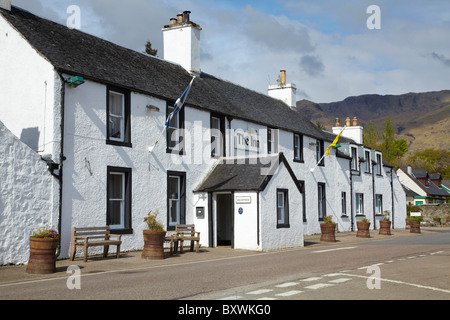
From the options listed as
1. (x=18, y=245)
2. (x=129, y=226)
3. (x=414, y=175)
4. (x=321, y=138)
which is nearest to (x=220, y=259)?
(x=129, y=226)

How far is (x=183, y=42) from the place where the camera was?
83.5 feet

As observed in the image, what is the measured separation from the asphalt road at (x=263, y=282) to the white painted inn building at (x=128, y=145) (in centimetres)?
374

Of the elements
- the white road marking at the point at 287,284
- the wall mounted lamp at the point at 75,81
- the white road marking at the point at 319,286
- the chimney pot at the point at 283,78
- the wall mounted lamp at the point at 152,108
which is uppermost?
the chimney pot at the point at 283,78

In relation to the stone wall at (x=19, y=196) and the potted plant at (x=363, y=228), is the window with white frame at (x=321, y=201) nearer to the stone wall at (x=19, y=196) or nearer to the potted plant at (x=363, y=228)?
the potted plant at (x=363, y=228)

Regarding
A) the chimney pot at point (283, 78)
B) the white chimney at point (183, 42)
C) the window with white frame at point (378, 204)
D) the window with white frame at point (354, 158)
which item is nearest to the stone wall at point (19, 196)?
the white chimney at point (183, 42)

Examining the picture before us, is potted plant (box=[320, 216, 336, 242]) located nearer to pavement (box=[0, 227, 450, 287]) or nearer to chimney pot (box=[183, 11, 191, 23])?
pavement (box=[0, 227, 450, 287])

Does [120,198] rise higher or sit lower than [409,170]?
lower

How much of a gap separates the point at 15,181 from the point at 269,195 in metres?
9.66

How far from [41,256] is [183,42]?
15407mm

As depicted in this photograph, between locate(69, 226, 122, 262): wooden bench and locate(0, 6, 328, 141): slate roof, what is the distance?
16.4 feet

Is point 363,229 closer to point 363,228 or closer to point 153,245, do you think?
point 363,228

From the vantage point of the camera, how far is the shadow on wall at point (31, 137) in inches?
637

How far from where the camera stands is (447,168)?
96.7 meters

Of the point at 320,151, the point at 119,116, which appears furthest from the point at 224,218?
the point at 320,151
